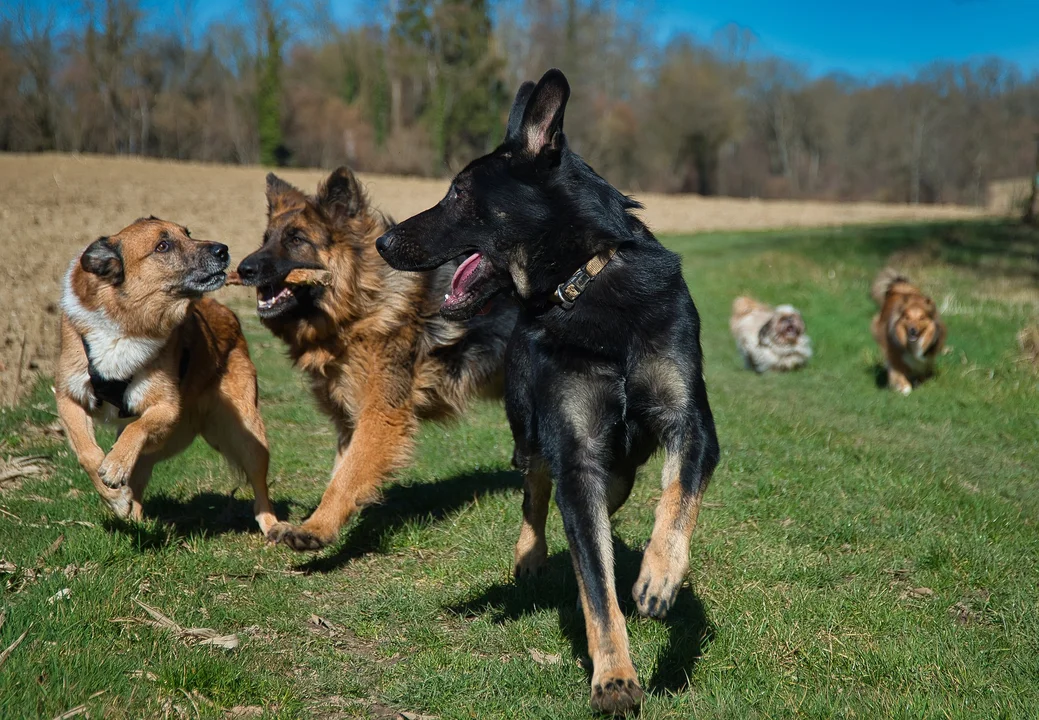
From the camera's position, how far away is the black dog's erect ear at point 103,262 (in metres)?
5.13

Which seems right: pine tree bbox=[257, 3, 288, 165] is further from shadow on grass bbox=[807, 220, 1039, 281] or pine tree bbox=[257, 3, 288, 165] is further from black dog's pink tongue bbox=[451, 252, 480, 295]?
black dog's pink tongue bbox=[451, 252, 480, 295]

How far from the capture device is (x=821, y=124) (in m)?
72.9

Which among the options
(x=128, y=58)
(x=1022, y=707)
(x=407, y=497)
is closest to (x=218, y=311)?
(x=407, y=497)

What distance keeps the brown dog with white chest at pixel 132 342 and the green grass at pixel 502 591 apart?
1.95ft

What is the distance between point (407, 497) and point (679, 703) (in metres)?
3.57

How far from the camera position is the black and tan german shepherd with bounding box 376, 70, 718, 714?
3631mm

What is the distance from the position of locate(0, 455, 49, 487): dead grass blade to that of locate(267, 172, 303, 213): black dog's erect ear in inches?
104

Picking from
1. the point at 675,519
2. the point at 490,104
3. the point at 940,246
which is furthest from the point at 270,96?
the point at 675,519

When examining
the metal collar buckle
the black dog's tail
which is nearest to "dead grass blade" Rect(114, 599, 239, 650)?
the metal collar buckle

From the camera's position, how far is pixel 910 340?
11570mm

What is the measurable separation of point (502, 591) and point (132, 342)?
264 cm

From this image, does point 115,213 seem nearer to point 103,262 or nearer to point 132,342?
point 103,262

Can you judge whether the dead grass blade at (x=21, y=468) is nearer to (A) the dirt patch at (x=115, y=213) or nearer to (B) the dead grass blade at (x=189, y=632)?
(A) the dirt patch at (x=115, y=213)

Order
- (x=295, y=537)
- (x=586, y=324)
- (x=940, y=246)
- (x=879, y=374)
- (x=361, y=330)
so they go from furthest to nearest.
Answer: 1. (x=940, y=246)
2. (x=879, y=374)
3. (x=361, y=330)
4. (x=295, y=537)
5. (x=586, y=324)
